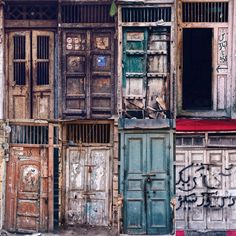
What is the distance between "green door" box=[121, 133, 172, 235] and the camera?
12859 millimetres

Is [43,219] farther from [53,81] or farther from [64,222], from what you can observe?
[53,81]

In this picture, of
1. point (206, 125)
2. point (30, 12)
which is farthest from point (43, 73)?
point (206, 125)

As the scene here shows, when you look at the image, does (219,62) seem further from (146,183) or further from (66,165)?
(66,165)

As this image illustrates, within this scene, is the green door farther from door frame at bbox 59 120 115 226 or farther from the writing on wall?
door frame at bbox 59 120 115 226

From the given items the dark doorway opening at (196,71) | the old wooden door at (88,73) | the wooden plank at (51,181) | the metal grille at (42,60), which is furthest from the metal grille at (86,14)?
the wooden plank at (51,181)

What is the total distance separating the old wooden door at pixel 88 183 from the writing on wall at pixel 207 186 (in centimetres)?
202

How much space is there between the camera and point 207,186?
12.8m

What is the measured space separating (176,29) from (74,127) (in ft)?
11.6

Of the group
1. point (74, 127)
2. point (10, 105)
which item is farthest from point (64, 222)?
point (10, 105)

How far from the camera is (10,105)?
13414mm

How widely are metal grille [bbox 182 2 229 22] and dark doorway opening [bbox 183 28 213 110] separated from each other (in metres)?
0.91

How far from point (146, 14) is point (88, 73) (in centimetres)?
199

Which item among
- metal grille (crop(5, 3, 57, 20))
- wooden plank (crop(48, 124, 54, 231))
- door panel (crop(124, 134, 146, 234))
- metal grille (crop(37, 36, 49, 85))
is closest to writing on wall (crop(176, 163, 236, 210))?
door panel (crop(124, 134, 146, 234))

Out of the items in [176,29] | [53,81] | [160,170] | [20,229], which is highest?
[176,29]
